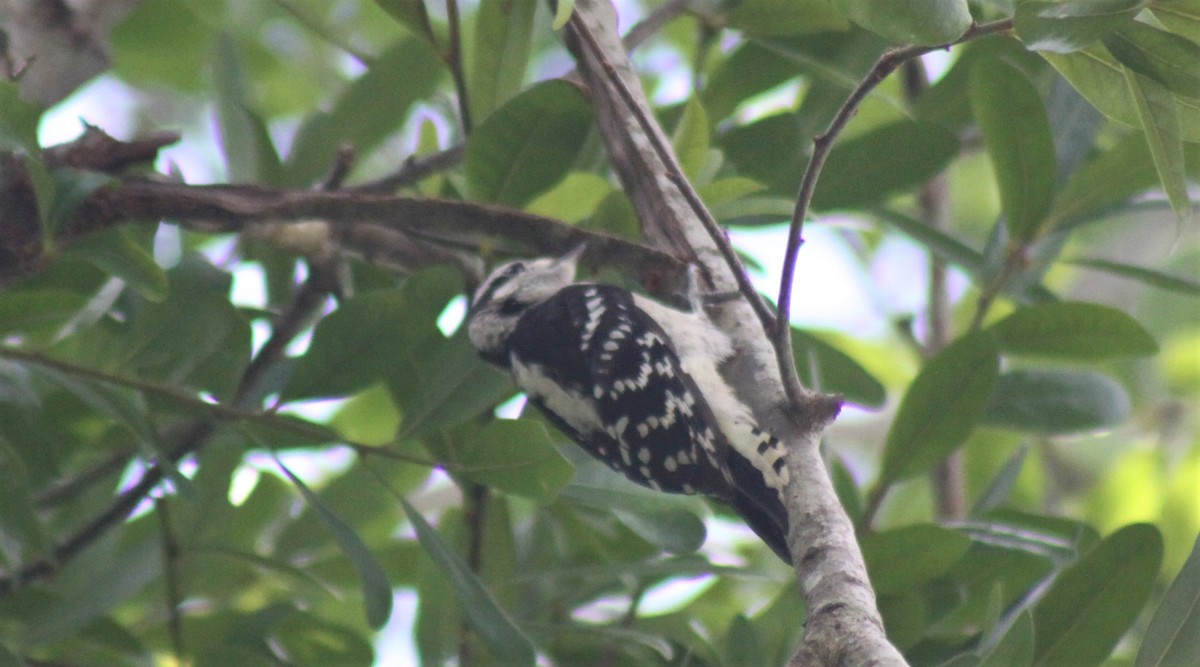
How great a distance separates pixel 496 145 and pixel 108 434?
1.20 metres

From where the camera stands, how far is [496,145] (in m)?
2.71

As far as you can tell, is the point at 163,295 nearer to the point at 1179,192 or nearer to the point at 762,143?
the point at 762,143

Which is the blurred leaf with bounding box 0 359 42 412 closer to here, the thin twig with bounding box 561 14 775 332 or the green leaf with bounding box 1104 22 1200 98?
the thin twig with bounding box 561 14 775 332

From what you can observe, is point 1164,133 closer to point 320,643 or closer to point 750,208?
point 750,208

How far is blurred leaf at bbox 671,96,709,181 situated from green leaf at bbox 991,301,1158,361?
843mm

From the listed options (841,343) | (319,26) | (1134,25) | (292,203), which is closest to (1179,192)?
A: (1134,25)

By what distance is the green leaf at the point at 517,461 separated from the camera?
2197mm

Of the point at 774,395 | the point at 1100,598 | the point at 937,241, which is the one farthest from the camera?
the point at 937,241

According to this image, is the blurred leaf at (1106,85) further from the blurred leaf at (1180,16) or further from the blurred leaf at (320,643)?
the blurred leaf at (320,643)

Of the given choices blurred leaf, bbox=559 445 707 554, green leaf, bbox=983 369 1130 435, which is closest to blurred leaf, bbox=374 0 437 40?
blurred leaf, bbox=559 445 707 554

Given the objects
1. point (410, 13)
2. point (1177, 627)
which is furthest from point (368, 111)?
point (1177, 627)

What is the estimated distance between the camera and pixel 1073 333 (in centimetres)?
281

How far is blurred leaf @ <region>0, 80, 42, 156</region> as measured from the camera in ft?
7.07

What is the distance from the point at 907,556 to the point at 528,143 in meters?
1.23
